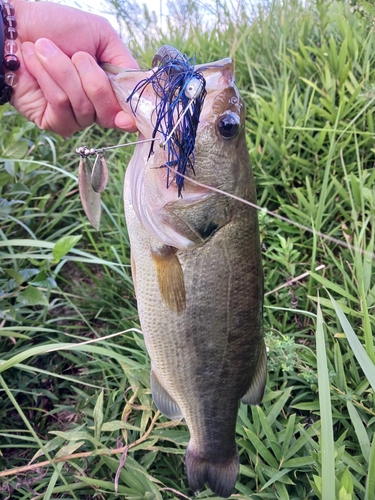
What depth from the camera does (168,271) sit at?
4.24 ft

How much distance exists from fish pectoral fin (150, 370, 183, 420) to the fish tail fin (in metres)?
0.13

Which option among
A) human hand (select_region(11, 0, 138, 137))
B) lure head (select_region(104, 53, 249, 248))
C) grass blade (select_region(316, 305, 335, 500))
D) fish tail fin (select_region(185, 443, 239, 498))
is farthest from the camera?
fish tail fin (select_region(185, 443, 239, 498))

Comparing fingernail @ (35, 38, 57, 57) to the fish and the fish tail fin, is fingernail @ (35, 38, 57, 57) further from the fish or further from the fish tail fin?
the fish tail fin

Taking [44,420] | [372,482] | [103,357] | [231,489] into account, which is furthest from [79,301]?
[372,482]

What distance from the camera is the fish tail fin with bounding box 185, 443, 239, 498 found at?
4.75 ft

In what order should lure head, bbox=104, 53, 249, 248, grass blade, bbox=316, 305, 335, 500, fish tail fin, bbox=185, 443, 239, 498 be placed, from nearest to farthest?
grass blade, bbox=316, 305, 335, 500, lure head, bbox=104, 53, 249, 248, fish tail fin, bbox=185, 443, 239, 498

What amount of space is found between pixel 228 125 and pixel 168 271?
0.48 meters

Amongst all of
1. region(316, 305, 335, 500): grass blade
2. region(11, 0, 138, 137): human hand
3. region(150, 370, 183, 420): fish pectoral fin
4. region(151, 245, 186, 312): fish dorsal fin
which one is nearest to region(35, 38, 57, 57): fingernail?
region(11, 0, 138, 137): human hand

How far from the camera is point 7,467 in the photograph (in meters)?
1.93

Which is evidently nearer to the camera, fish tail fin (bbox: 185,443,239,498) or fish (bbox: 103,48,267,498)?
fish (bbox: 103,48,267,498)

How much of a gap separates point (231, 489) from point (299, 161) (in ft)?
5.79

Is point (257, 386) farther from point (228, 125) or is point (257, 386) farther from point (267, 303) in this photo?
point (228, 125)

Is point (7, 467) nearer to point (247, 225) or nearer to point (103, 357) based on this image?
point (103, 357)

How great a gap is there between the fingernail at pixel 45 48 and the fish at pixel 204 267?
0.18 m
